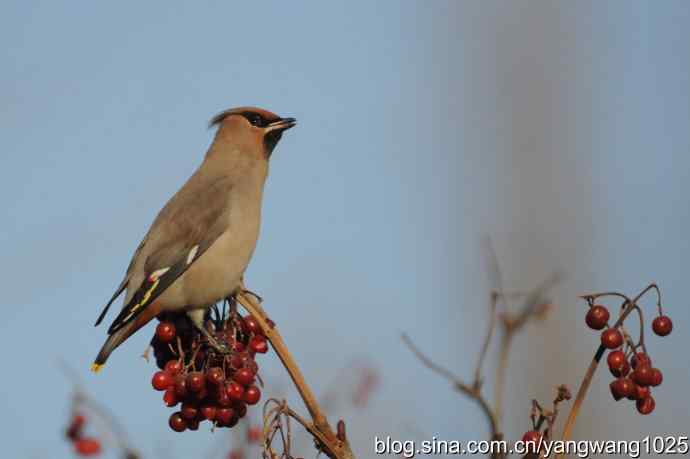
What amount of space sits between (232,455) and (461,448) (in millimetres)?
870

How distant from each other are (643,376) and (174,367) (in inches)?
50.1

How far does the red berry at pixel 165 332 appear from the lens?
3445mm

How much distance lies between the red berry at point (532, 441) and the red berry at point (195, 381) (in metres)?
0.93

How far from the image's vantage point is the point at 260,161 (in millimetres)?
5074

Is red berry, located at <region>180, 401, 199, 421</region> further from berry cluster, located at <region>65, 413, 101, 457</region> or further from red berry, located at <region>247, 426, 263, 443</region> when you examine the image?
berry cluster, located at <region>65, 413, 101, 457</region>

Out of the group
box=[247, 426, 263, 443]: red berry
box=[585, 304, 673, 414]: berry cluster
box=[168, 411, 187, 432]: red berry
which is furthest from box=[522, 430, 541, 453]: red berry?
box=[247, 426, 263, 443]: red berry

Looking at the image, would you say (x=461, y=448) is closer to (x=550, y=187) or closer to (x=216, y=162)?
(x=216, y=162)

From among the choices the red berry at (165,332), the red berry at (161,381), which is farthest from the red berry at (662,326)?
the red berry at (165,332)

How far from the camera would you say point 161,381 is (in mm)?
3137

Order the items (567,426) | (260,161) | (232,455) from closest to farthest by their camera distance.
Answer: (567,426), (232,455), (260,161)

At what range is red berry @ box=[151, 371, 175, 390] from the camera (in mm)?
3133

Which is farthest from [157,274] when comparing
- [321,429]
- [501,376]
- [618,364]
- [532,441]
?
[532,441]

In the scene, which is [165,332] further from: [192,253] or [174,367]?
[192,253]

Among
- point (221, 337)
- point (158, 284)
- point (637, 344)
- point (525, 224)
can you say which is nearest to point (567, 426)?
point (637, 344)
